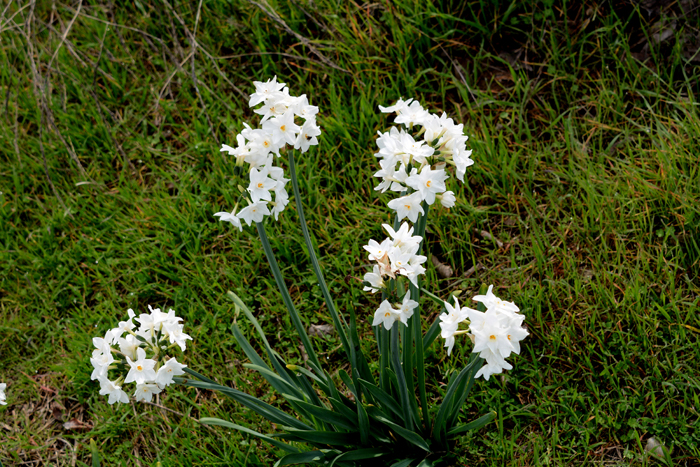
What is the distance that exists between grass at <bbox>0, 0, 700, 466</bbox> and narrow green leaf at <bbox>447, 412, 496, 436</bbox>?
0.23m

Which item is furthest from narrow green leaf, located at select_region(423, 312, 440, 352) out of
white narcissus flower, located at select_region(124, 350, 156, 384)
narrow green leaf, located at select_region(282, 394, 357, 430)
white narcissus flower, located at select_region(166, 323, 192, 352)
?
white narcissus flower, located at select_region(124, 350, 156, 384)

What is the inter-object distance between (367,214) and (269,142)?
4.25 feet

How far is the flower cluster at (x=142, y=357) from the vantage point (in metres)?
1.46

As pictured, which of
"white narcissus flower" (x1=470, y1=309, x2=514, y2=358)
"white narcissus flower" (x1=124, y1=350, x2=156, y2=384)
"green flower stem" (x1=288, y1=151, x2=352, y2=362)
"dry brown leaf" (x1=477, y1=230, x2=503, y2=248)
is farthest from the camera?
"dry brown leaf" (x1=477, y1=230, x2=503, y2=248)

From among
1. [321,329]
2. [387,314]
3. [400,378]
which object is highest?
[387,314]

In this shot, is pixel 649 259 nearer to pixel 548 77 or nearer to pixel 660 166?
pixel 660 166

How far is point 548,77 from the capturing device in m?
2.91

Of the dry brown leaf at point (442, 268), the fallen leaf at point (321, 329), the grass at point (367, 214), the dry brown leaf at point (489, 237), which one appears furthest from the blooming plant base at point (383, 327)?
the dry brown leaf at point (489, 237)

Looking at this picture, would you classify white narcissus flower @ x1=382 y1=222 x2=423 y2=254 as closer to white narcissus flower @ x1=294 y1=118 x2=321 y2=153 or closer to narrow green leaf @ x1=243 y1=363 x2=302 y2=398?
white narcissus flower @ x1=294 y1=118 x2=321 y2=153

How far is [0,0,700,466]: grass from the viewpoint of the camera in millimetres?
2193

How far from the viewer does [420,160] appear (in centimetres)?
136

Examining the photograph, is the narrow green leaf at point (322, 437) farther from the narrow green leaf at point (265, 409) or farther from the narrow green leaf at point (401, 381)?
the narrow green leaf at point (401, 381)

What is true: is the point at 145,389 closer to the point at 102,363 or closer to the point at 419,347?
the point at 102,363

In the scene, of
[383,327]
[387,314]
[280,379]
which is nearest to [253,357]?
[280,379]
